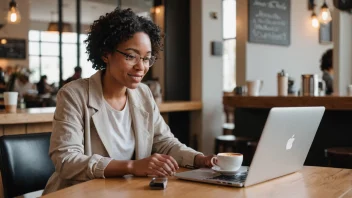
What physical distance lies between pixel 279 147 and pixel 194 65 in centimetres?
367

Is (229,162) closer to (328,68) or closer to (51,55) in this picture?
(328,68)

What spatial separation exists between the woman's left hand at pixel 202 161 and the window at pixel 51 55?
4.28 m

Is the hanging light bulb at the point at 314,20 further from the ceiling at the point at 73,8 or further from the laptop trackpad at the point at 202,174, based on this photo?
the laptop trackpad at the point at 202,174

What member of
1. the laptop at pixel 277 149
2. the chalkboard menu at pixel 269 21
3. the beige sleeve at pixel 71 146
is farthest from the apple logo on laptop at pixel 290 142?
the chalkboard menu at pixel 269 21

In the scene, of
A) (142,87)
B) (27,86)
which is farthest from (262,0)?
(142,87)

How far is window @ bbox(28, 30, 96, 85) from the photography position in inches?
244

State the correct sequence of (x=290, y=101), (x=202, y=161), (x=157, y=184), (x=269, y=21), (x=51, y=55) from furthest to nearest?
(x=51, y=55), (x=269, y=21), (x=290, y=101), (x=202, y=161), (x=157, y=184)

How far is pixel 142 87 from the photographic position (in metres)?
1.99

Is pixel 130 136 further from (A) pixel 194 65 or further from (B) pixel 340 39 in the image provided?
(B) pixel 340 39

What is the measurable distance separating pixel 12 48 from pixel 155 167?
6.02 m

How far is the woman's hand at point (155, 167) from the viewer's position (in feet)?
4.89

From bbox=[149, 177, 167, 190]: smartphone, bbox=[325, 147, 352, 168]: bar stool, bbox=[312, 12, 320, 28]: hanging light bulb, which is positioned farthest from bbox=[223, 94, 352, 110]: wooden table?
bbox=[312, 12, 320, 28]: hanging light bulb

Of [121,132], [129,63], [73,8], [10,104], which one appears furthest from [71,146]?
[73,8]

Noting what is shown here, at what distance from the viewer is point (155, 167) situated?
1.49m
